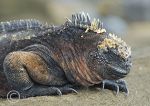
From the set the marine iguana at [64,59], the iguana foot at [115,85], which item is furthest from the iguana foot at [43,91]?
the iguana foot at [115,85]

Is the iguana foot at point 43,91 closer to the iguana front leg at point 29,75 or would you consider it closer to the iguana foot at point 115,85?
the iguana front leg at point 29,75

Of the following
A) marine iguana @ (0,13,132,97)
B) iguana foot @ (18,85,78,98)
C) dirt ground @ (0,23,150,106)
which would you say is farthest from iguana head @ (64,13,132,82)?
iguana foot @ (18,85,78,98)

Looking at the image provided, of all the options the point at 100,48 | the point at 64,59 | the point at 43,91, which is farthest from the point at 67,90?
the point at 100,48

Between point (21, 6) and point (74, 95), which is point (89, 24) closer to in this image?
point (74, 95)

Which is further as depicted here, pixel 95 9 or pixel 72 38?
pixel 95 9

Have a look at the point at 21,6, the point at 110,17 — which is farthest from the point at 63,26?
the point at 110,17

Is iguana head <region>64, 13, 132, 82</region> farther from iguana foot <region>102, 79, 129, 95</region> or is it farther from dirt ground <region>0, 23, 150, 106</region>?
iguana foot <region>102, 79, 129, 95</region>

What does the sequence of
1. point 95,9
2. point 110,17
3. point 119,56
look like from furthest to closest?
point 95,9 < point 110,17 < point 119,56
